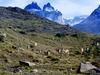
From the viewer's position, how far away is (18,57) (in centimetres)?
9231

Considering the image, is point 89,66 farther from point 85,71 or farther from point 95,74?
point 95,74

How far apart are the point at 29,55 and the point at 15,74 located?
51228 mm

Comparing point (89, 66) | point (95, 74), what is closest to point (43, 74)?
point (95, 74)

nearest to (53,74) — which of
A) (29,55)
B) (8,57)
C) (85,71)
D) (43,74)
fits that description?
(43,74)

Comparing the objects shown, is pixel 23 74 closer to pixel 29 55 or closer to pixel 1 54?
pixel 1 54

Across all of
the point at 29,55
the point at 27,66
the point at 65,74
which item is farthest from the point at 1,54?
the point at 65,74

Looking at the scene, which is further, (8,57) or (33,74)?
(8,57)

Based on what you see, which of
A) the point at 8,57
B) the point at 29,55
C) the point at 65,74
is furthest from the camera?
the point at 29,55

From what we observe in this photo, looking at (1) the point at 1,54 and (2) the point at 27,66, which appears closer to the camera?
(2) the point at 27,66

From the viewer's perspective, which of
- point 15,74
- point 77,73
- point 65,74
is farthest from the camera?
point 77,73

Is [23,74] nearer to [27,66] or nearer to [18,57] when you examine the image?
[27,66]

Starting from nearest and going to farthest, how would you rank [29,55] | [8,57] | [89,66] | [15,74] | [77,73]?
[15,74] < [77,73] < [89,66] < [8,57] < [29,55]

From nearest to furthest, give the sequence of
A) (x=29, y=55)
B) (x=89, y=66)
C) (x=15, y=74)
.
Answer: (x=15, y=74)
(x=89, y=66)
(x=29, y=55)

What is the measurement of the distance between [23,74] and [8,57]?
128 feet
